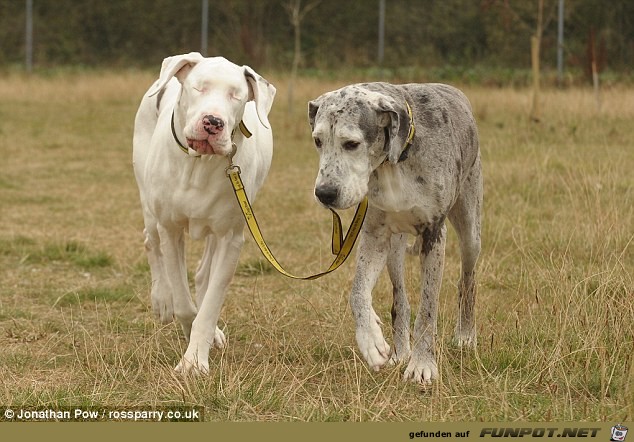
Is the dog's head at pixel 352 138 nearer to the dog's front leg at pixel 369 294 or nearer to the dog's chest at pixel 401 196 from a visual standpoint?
the dog's chest at pixel 401 196

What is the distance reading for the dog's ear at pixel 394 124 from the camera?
488 centimetres

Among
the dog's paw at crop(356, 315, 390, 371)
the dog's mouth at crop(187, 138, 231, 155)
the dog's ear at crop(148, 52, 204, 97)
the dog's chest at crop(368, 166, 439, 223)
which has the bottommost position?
the dog's paw at crop(356, 315, 390, 371)

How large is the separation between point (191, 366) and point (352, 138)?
1.33m

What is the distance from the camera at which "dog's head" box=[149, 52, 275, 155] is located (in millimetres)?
5180

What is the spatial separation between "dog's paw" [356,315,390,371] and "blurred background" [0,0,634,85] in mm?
15450

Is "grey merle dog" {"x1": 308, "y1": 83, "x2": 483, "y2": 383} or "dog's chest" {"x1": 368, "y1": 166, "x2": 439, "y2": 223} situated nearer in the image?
"grey merle dog" {"x1": 308, "y1": 83, "x2": 483, "y2": 383}

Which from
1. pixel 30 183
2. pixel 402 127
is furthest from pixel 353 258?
pixel 30 183

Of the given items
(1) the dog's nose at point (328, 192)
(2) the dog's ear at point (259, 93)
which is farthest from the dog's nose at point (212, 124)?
(1) the dog's nose at point (328, 192)

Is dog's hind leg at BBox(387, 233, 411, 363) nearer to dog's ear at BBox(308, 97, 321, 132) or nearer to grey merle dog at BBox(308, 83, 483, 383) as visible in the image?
grey merle dog at BBox(308, 83, 483, 383)

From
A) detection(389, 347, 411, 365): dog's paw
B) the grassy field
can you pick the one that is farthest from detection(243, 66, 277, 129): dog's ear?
detection(389, 347, 411, 365): dog's paw

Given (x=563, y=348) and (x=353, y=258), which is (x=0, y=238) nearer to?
(x=353, y=258)

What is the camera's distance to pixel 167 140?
5711 millimetres

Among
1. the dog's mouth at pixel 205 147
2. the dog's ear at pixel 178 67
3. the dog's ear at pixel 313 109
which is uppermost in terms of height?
the dog's ear at pixel 178 67

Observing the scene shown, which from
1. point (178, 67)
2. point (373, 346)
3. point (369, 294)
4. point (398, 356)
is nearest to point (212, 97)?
point (178, 67)
